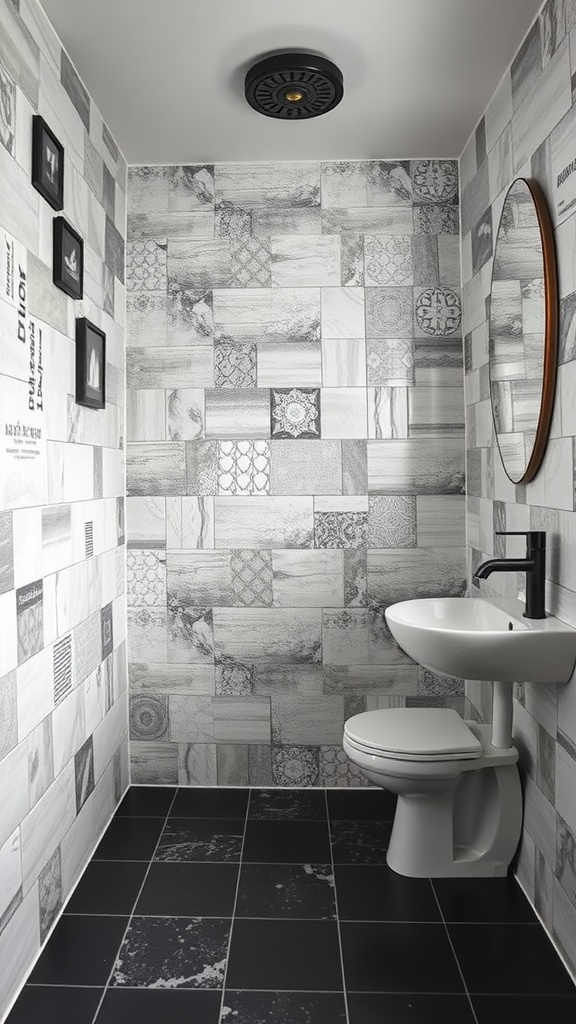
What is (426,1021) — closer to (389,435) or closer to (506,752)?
(506,752)

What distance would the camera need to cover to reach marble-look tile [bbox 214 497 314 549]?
301cm

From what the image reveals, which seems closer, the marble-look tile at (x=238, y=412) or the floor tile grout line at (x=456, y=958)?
the floor tile grout line at (x=456, y=958)

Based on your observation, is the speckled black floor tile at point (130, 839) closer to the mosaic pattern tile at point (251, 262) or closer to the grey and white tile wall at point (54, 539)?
the grey and white tile wall at point (54, 539)

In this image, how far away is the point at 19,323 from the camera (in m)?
1.88

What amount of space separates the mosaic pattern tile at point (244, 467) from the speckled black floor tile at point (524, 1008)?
1808mm

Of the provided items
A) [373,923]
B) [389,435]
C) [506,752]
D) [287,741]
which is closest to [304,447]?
[389,435]

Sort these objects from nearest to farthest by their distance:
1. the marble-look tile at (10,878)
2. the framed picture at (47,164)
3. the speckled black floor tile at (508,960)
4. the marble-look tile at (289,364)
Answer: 1. the marble-look tile at (10,878)
2. the speckled black floor tile at (508,960)
3. the framed picture at (47,164)
4. the marble-look tile at (289,364)

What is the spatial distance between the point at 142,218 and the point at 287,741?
2127mm

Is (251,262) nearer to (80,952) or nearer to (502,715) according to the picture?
(502,715)

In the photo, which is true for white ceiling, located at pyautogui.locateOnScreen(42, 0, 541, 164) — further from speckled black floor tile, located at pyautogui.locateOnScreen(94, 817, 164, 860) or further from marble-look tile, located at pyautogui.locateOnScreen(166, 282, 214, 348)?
speckled black floor tile, located at pyautogui.locateOnScreen(94, 817, 164, 860)

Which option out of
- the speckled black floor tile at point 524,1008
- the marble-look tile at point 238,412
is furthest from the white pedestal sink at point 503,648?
the marble-look tile at point 238,412

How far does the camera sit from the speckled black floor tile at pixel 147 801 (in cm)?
281

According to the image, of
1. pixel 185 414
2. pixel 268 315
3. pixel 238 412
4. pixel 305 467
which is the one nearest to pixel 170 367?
pixel 185 414

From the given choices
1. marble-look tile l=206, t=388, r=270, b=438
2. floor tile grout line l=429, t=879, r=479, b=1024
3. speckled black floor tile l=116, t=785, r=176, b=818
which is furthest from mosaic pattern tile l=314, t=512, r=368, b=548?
floor tile grout line l=429, t=879, r=479, b=1024
